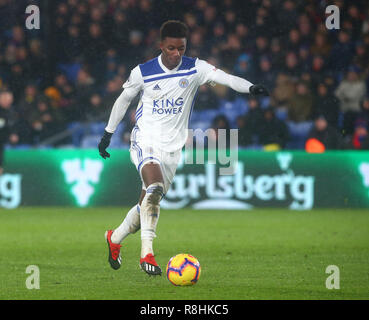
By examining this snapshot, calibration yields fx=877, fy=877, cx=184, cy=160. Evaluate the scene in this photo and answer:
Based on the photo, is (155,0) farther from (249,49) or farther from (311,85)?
(311,85)

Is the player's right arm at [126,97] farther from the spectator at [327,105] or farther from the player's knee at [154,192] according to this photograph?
the spectator at [327,105]

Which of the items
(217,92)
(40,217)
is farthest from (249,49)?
(40,217)

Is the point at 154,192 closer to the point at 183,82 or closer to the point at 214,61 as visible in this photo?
the point at 183,82

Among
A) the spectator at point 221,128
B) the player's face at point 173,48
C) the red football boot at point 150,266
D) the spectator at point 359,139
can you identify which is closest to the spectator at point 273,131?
the spectator at point 221,128

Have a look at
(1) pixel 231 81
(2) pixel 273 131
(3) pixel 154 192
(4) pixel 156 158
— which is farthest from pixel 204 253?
(2) pixel 273 131

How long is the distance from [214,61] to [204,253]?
7139mm

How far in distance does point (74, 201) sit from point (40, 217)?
1509mm

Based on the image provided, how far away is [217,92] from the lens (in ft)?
49.6

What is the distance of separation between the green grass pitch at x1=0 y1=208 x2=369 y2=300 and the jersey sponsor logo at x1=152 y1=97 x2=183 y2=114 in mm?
1402

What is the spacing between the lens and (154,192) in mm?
7168

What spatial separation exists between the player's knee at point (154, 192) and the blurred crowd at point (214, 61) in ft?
22.7

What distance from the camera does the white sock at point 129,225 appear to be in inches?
295

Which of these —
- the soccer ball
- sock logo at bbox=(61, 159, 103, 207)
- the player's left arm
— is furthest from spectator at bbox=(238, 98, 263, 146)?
the soccer ball

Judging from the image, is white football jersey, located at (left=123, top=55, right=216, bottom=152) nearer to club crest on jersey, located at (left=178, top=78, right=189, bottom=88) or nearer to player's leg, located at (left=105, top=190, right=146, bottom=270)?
club crest on jersey, located at (left=178, top=78, right=189, bottom=88)
